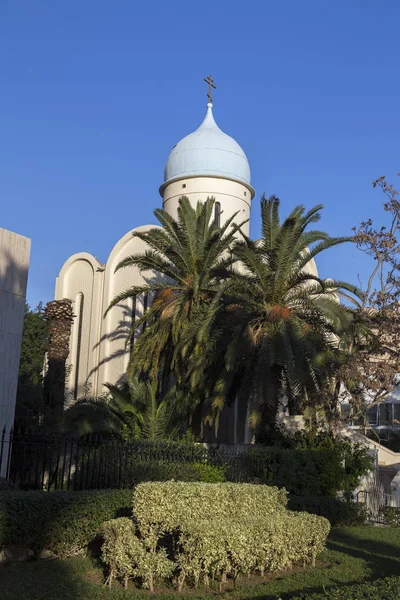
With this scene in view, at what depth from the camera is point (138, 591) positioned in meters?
7.71

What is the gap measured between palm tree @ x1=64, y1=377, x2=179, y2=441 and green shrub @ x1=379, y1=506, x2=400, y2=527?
5682mm

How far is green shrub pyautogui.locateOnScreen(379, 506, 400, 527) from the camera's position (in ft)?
55.9

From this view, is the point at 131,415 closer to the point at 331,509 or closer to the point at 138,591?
the point at 331,509

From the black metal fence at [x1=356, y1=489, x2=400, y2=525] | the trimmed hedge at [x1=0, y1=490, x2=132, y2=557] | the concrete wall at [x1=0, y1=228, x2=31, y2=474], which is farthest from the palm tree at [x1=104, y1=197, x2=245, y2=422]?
the trimmed hedge at [x1=0, y1=490, x2=132, y2=557]

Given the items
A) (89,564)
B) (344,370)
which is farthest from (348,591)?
(344,370)

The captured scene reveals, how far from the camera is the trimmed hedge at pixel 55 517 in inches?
335

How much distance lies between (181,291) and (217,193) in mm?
8240

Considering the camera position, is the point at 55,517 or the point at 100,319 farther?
the point at 100,319

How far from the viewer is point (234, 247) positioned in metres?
18.4

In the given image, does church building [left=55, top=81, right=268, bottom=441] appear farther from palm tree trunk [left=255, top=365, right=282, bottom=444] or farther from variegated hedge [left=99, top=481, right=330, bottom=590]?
variegated hedge [left=99, top=481, right=330, bottom=590]

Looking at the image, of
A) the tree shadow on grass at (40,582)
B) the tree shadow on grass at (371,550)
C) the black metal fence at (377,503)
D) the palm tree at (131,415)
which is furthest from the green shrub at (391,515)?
the tree shadow on grass at (40,582)

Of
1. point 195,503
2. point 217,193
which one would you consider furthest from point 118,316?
point 195,503

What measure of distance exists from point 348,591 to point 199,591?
232 cm

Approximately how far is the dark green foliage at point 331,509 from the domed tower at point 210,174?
43.2ft
